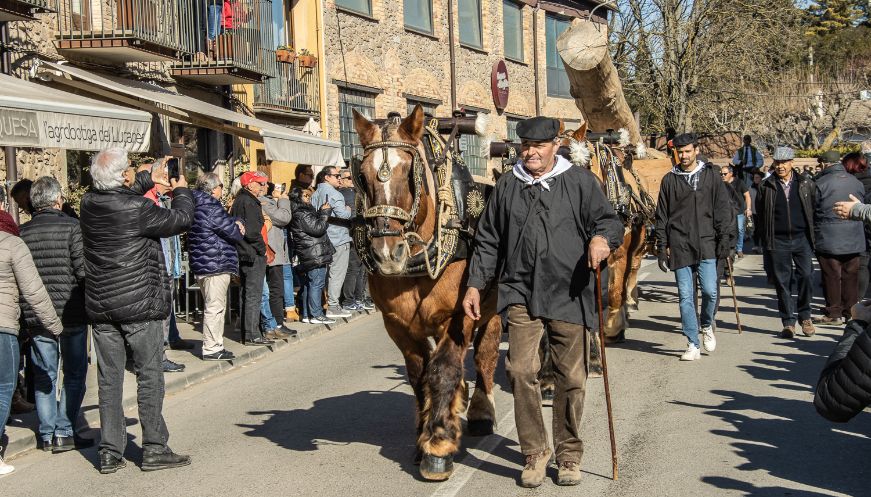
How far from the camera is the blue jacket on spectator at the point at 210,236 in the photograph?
11.9 meters

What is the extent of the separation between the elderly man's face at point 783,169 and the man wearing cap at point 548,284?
24.4 ft

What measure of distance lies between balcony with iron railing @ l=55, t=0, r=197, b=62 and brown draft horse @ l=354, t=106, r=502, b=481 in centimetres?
1054

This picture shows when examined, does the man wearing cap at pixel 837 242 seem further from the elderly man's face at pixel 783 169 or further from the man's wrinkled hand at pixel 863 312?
the man's wrinkled hand at pixel 863 312

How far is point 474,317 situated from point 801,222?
8074 mm

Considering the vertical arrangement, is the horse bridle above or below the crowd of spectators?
above

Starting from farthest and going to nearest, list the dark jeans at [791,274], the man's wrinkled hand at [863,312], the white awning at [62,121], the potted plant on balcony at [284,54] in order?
the potted plant on balcony at [284,54]
the dark jeans at [791,274]
the white awning at [62,121]
the man's wrinkled hand at [863,312]

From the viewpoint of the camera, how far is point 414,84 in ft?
94.1

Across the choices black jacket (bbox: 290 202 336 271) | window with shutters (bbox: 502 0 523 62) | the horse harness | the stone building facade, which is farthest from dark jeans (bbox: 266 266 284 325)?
window with shutters (bbox: 502 0 523 62)

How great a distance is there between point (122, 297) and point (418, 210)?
2.12 metres

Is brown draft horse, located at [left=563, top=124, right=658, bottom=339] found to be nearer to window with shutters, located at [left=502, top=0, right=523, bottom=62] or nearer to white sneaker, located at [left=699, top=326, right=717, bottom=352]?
white sneaker, located at [left=699, top=326, right=717, bottom=352]

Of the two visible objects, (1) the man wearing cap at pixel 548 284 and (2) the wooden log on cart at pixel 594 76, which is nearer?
(1) the man wearing cap at pixel 548 284

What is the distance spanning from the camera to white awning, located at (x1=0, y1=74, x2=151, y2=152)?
29.4 ft

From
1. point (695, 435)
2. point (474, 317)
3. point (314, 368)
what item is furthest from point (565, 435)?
point (314, 368)

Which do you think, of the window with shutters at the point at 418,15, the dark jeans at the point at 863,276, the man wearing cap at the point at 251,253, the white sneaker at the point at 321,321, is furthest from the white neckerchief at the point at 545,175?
the window with shutters at the point at 418,15
